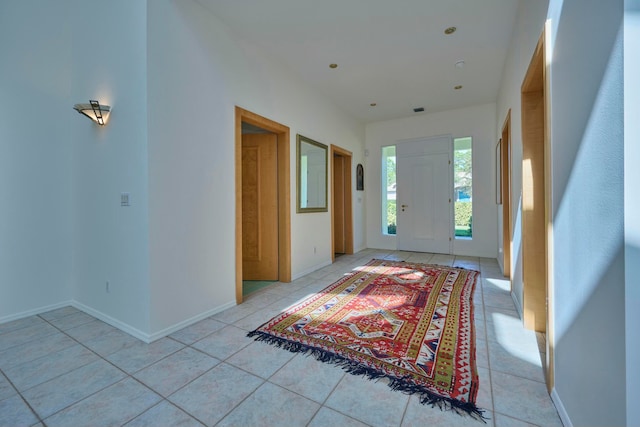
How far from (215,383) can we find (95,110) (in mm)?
2430

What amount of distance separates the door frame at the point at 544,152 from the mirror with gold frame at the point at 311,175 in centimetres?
253

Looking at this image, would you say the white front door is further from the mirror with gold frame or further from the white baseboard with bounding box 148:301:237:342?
the white baseboard with bounding box 148:301:237:342

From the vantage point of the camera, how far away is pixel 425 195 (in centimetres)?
560

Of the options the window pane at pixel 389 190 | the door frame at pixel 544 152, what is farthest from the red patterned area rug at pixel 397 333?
the window pane at pixel 389 190

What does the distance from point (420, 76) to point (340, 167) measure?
217 centimetres

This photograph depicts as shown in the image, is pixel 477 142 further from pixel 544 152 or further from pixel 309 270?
pixel 309 270

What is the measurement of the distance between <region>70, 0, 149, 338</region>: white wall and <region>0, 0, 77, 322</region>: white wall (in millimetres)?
137

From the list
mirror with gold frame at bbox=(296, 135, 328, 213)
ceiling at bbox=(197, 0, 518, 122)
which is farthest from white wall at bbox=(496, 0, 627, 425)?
mirror with gold frame at bbox=(296, 135, 328, 213)

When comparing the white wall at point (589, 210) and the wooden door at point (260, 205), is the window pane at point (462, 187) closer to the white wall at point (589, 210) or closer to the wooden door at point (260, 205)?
the wooden door at point (260, 205)

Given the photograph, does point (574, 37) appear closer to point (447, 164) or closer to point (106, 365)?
point (106, 365)

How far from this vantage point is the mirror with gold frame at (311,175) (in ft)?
12.8

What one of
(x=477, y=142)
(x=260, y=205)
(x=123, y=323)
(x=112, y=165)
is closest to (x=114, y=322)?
(x=123, y=323)

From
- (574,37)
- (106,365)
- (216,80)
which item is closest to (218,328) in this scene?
(106,365)

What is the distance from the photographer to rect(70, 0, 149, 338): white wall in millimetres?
2176
